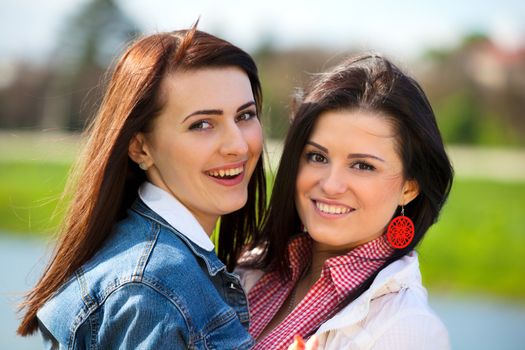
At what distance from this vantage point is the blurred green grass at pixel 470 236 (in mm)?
9953

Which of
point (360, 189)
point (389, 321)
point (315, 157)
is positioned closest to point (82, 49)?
point (315, 157)

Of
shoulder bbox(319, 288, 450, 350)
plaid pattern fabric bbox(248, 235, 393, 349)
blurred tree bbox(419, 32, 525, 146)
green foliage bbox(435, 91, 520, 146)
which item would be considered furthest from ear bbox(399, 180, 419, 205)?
blurred tree bbox(419, 32, 525, 146)

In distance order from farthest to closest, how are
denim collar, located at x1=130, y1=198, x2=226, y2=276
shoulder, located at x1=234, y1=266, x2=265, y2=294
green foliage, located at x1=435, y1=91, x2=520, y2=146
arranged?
1. green foliage, located at x1=435, y1=91, x2=520, y2=146
2. shoulder, located at x1=234, y1=266, x2=265, y2=294
3. denim collar, located at x1=130, y1=198, x2=226, y2=276

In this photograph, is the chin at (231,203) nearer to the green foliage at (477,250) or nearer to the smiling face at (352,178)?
the smiling face at (352,178)

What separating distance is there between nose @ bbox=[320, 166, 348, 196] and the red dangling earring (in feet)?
0.97

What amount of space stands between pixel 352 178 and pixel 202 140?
58 centimetres

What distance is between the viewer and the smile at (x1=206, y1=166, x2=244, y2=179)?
280 cm

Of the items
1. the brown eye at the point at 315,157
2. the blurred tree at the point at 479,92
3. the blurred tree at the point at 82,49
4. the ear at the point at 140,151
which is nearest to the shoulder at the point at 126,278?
the ear at the point at 140,151

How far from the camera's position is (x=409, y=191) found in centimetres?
291

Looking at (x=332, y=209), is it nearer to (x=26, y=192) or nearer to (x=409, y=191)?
(x=409, y=191)

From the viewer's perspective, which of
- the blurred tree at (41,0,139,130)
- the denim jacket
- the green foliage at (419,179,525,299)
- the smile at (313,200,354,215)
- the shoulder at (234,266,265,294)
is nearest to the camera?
the denim jacket

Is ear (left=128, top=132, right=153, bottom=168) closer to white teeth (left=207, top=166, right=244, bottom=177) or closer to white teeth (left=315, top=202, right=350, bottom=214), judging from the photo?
white teeth (left=207, top=166, right=244, bottom=177)

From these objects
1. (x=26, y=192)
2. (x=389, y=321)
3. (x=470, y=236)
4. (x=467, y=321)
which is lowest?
(x=26, y=192)

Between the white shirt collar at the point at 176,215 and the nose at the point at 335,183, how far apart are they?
1.59ft
